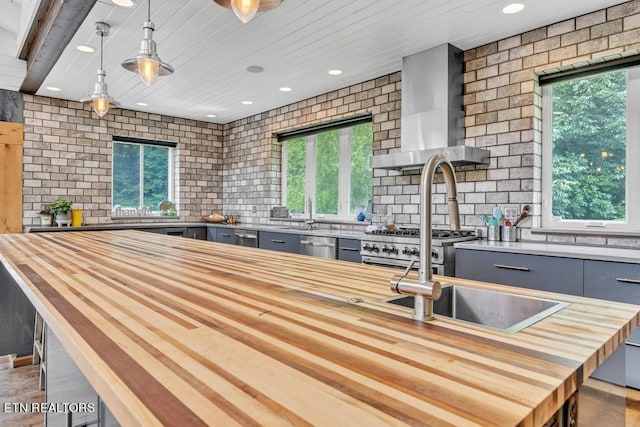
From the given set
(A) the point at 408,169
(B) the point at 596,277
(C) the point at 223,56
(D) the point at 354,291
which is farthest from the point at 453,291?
(C) the point at 223,56

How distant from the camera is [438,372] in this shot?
2.13 ft

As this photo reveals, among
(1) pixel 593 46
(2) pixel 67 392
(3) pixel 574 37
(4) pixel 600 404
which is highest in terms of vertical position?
(3) pixel 574 37

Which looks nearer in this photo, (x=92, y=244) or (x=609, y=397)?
(x=609, y=397)

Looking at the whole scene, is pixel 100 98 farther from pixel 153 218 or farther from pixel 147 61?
pixel 153 218

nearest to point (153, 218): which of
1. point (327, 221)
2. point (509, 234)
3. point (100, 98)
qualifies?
point (327, 221)

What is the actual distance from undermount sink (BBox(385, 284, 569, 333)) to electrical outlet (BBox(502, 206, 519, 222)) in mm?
2113

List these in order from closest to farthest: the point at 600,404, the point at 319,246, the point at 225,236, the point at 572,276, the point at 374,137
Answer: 1. the point at 600,404
2. the point at 572,276
3. the point at 319,246
4. the point at 374,137
5. the point at 225,236

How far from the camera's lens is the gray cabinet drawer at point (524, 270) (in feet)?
7.84

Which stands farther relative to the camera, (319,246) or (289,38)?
(319,246)

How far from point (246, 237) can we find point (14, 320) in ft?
8.69

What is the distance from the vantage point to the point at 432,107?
346cm

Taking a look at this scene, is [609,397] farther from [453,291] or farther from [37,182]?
[37,182]

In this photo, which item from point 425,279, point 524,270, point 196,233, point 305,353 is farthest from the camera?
point 196,233

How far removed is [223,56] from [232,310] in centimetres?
328
